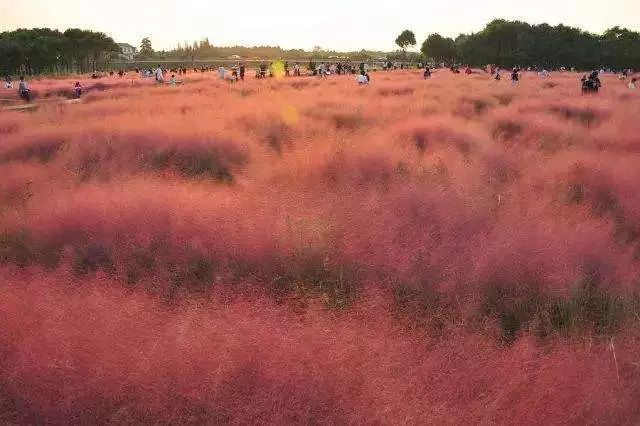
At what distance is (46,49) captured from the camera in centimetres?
6869

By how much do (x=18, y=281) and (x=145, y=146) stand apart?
6773mm

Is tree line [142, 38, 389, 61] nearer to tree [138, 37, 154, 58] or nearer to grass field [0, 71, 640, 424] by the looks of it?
tree [138, 37, 154, 58]

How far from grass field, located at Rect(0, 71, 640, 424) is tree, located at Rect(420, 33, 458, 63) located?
8793 centimetres

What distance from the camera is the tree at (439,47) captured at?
88.8 m

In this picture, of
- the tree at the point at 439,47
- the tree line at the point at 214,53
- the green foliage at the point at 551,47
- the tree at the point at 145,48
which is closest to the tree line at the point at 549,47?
the green foliage at the point at 551,47

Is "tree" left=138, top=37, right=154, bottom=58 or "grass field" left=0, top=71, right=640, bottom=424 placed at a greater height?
"tree" left=138, top=37, right=154, bottom=58

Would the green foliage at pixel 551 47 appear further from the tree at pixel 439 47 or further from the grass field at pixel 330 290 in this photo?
the grass field at pixel 330 290

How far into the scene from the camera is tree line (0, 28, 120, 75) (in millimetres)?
63469

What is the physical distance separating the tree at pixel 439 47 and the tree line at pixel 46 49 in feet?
201

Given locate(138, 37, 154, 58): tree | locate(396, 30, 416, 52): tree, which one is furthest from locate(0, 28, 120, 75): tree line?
locate(396, 30, 416, 52): tree

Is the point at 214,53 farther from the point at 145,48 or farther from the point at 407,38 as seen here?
the point at 407,38

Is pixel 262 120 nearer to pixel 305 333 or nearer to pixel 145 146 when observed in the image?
pixel 145 146

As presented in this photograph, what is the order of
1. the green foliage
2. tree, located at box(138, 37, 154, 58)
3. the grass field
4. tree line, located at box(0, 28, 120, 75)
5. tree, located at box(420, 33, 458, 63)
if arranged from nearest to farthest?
the grass field → tree line, located at box(0, 28, 120, 75) → the green foliage → tree, located at box(420, 33, 458, 63) → tree, located at box(138, 37, 154, 58)

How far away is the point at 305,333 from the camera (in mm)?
3230
